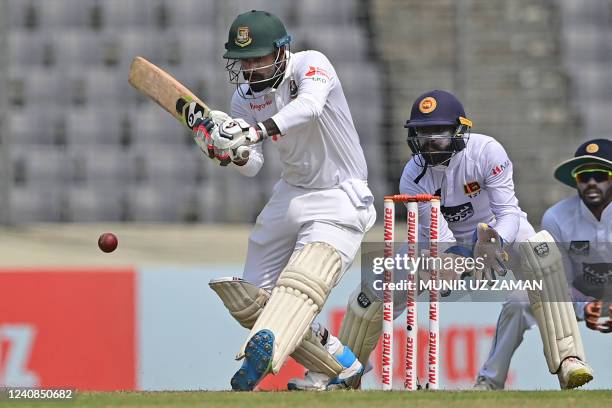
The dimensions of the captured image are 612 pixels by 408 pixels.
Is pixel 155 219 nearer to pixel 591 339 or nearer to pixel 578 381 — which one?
pixel 591 339

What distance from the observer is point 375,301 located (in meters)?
5.34

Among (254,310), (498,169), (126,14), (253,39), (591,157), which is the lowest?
(254,310)

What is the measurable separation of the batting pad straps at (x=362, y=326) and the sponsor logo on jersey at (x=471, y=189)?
57 centimetres

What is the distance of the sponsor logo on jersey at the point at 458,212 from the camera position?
533 centimetres

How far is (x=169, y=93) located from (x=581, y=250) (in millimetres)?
2078

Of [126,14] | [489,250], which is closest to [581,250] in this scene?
[489,250]

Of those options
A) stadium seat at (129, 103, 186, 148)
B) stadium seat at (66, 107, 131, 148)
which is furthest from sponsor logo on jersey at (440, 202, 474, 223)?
stadium seat at (66, 107, 131, 148)

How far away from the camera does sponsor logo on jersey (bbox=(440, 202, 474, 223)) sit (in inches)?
210

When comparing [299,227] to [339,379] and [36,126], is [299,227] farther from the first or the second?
[36,126]

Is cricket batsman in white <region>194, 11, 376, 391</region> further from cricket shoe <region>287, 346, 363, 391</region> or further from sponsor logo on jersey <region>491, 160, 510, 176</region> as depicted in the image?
sponsor logo on jersey <region>491, 160, 510, 176</region>

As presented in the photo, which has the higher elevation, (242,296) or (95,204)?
(95,204)

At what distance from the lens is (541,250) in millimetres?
5125

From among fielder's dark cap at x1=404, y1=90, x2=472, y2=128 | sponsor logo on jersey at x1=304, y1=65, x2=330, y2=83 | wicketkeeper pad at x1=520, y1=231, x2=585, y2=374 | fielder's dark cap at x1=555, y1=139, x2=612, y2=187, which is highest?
sponsor logo on jersey at x1=304, y1=65, x2=330, y2=83

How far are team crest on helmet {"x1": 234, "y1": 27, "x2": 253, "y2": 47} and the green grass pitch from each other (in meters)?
1.24
